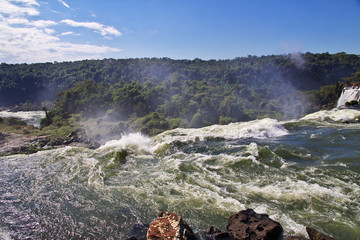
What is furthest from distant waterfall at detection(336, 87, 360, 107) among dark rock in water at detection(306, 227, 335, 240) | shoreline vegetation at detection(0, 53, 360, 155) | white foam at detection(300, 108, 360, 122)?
dark rock in water at detection(306, 227, 335, 240)

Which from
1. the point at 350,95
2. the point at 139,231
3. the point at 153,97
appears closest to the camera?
the point at 139,231

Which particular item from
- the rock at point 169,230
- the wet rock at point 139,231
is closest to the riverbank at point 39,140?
the wet rock at point 139,231

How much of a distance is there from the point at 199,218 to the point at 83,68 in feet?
362

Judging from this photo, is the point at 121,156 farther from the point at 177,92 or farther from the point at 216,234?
the point at 177,92

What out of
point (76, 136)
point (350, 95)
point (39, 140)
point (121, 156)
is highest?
point (350, 95)

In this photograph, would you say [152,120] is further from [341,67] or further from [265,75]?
[341,67]

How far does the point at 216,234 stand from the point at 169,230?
3.93 feet

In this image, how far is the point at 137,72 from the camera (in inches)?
3541

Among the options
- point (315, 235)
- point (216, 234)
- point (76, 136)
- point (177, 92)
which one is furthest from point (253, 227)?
point (177, 92)

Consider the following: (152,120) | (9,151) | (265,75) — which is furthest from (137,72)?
(9,151)

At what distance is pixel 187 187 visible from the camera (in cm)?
880

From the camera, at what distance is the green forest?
37.4 m

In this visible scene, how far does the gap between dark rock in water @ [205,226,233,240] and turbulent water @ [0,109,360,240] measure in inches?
12.1

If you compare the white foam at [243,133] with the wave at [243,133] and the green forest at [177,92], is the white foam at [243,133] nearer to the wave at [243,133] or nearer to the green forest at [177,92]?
the wave at [243,133]
